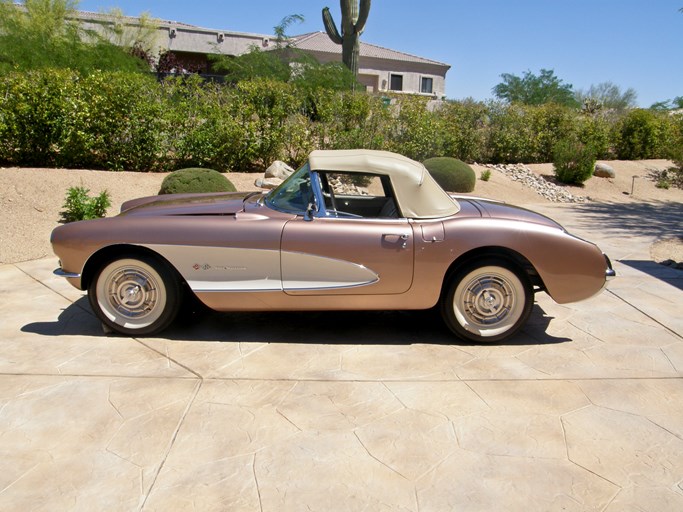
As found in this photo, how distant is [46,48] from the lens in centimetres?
1942

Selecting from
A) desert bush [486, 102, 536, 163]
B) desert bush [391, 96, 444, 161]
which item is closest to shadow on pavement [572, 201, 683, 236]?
desert bush [391, 96, 444, 161]

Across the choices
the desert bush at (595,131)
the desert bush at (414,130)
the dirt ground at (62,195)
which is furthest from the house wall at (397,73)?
the dirt ground at (62,195)

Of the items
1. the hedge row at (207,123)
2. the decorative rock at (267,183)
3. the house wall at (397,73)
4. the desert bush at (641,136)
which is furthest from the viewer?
the house wall at (397,73)

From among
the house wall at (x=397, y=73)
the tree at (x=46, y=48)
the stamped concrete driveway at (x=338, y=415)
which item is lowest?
the stamped concrete driveway at (x=338, y=415)

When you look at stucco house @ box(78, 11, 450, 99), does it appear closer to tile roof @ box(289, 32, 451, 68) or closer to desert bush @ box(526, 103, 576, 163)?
tile roof @ box(289, 32, 451, 68)

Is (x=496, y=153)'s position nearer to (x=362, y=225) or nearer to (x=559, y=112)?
(x=559, y=112)

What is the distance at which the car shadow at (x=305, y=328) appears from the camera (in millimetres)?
4777

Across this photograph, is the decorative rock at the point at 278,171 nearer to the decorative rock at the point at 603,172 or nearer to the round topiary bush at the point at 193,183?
the round topiary bush at the point at 193,183

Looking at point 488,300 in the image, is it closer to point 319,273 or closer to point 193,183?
point 319,273

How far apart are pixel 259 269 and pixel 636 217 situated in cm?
1085

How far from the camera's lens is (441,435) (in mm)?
3340

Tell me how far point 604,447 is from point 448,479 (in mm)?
967

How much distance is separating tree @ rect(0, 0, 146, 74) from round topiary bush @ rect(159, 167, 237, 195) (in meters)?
6.20

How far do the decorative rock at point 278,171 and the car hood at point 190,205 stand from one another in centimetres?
801
